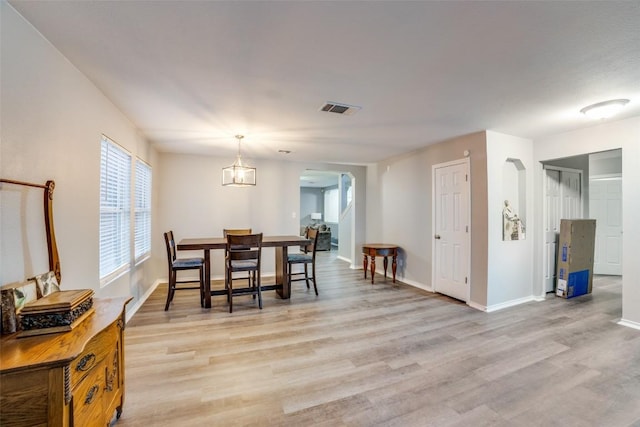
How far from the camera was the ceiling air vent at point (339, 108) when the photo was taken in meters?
2.71

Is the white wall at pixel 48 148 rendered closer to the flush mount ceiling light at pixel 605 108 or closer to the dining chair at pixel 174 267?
the dining chair at pixel 174 267

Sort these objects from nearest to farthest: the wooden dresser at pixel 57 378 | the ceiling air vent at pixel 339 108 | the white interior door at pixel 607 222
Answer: the wooden dresser at pixel 57 378
the ceiling air vent at pixel 339 108
the white interior door at pixel 607 222

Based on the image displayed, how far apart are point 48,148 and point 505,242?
477 centimetres

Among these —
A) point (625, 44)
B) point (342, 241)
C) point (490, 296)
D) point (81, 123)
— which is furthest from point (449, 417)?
point (342, 241)

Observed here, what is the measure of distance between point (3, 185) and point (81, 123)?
3.20 feet

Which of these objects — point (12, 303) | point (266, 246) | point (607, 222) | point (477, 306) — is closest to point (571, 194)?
point (607, 222)

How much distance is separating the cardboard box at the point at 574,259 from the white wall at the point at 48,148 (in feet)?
19.5

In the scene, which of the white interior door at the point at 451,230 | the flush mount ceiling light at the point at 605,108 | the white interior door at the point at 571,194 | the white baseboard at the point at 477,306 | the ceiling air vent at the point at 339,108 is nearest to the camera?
the flush mount ceiling light at the point at 605,108

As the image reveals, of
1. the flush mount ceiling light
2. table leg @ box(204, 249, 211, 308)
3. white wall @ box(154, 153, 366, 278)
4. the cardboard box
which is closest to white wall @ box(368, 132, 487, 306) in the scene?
the flush mount ceiling light

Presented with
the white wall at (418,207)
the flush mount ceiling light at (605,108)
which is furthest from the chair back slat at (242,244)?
the flush mount ceiling light at (605,108)

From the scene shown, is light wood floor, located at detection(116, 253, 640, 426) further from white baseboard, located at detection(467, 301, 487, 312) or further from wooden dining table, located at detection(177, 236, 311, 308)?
wooden dining table, located at detection(177, 236, 311, 308)

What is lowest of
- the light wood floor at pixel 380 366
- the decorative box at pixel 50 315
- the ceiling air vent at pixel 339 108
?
the light wood floor at pixel 380 366

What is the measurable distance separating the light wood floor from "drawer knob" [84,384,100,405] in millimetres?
479

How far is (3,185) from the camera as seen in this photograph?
1.36 meters
